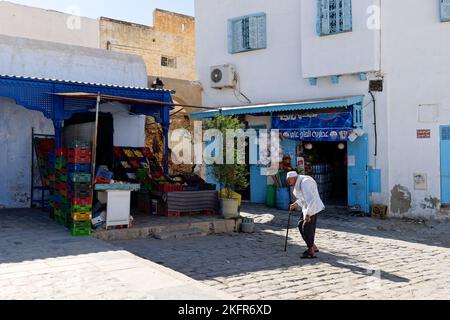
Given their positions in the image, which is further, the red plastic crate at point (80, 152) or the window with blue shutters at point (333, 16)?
the window with blue shutters at point (333, 16)

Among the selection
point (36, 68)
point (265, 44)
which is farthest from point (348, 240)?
point (36, 68)

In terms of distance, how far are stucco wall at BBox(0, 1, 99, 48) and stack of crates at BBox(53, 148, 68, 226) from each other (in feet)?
43.3

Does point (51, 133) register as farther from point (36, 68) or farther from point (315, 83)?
point (315, 83)

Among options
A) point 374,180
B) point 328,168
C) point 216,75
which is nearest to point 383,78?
point 374,180

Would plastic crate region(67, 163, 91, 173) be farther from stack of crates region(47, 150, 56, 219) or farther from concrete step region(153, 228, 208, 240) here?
concrete step region(153, 228, 208, 240)

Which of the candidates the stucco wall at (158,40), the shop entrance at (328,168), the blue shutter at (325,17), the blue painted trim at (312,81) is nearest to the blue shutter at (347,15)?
the blue shutter at (325,17)

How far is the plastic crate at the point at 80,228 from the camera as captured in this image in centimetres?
863

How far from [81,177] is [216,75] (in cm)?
837

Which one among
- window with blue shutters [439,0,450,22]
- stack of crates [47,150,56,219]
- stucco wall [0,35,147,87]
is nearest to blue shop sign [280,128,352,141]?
window with blue shutters [439,0,450,22]

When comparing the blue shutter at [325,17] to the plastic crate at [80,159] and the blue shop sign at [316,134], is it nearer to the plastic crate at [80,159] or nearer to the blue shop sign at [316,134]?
the blue shop sign at [316,134]

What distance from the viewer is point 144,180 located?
38.5ft

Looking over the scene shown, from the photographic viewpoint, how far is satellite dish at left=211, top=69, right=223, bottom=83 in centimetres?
1598

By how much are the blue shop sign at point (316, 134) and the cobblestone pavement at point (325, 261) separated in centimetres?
260

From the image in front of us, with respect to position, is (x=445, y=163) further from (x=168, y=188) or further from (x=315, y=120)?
(x=168, y=188)
